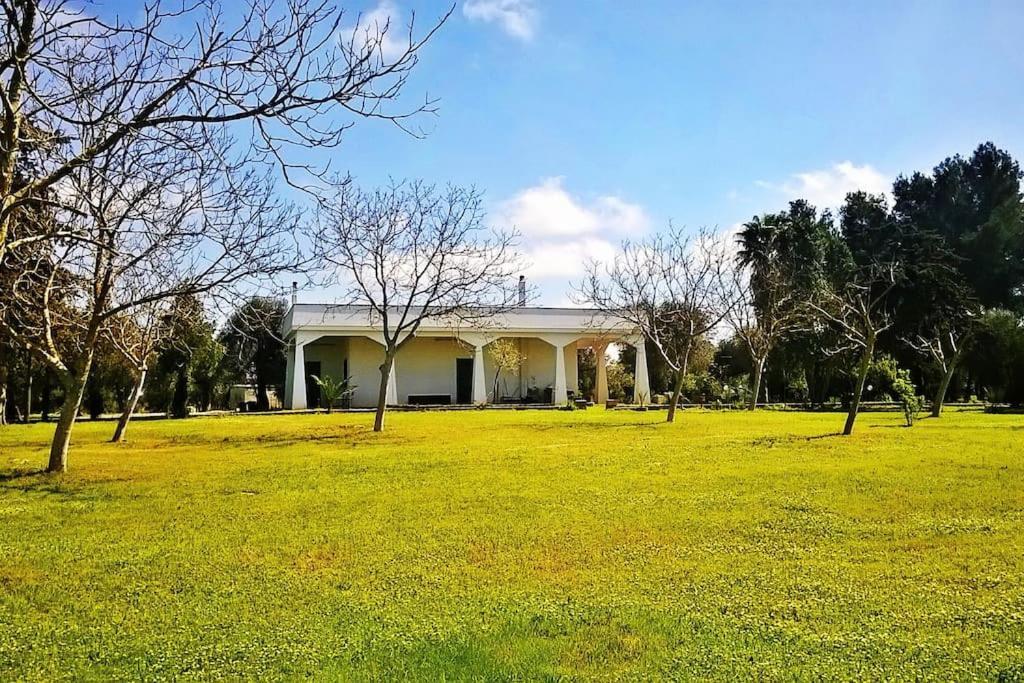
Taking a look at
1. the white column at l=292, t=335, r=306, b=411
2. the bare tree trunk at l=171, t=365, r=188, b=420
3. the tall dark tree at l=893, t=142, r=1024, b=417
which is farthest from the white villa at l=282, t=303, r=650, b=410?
the tall dark tree at l=893, t=142, r=1024, b=417

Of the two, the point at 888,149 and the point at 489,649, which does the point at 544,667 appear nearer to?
the point at 489,649

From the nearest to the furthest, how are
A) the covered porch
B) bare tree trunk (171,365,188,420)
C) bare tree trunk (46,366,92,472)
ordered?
bare tree trunk (46,366,92,472) → bare tree trunk (171,365,188,420) → the covered porch

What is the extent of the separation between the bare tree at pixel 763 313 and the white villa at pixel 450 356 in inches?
187

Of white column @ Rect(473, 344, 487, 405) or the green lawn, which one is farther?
white column @ Rect(473, 344, 487, 405)

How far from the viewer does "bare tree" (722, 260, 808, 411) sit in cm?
3400

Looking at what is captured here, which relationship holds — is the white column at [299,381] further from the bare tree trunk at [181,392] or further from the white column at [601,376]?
the white column at [601,376]

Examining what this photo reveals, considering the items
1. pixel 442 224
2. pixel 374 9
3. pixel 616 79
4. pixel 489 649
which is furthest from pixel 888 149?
pixel 489 649

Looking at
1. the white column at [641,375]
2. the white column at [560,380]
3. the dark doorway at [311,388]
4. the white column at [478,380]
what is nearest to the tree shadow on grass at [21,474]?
the dark doorway at [311,388]

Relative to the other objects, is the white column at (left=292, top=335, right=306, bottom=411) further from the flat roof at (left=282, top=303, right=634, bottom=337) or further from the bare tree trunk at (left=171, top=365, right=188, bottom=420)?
the bare tree trunk at (left=171, top=365, right=188, bottom=420)

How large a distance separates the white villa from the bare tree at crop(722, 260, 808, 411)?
476 cm

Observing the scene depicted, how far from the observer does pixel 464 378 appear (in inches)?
1580

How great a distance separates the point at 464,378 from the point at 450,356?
1.39 meters

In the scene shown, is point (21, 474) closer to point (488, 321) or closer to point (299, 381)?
point (299, 381)

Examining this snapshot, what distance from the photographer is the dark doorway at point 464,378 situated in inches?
1569
